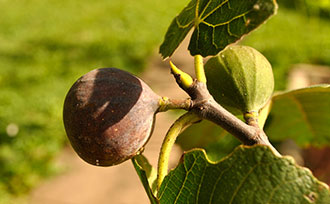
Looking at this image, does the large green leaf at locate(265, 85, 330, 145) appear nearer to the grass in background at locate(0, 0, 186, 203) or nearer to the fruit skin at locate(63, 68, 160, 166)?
the fruit skin at locate(63, 68, 160, 166)

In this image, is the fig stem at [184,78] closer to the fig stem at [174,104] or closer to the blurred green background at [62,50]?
the fig stem at [174,104]

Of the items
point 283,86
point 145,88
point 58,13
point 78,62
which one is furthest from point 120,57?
point 145,88

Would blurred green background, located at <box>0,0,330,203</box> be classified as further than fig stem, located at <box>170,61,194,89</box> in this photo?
Yes

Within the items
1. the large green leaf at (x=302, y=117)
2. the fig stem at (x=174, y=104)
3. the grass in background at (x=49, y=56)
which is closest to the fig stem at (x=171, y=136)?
the fig stem at (x=174, y=104)

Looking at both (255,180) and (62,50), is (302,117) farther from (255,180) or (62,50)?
(62,50)

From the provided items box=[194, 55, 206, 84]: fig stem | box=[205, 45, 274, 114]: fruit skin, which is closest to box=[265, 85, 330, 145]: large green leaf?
box=[205, 45, 274, 114]: fruit skin

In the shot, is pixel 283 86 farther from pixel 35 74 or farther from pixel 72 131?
pixel 72 131

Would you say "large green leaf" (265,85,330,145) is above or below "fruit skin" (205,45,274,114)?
below
